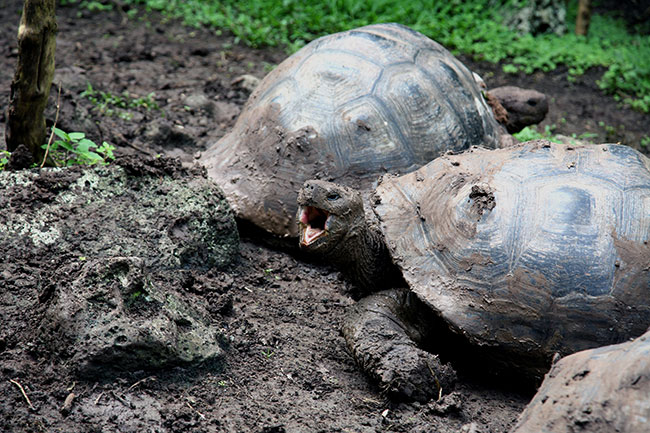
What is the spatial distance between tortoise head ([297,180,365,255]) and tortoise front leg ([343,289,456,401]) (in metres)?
0.39

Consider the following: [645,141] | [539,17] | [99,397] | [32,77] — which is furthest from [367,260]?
[539,17]

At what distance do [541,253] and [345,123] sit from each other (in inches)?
67.8

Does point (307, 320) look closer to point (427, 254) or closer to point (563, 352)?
point (427, 254)

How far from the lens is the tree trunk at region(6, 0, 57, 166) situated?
376cm

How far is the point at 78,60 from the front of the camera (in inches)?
267

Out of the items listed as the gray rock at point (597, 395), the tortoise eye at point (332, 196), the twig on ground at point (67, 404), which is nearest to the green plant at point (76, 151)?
the tortoise eye at point (332, 196)

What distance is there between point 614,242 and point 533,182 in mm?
490

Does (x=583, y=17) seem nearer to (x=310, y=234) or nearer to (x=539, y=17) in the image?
(x=539, y=17)

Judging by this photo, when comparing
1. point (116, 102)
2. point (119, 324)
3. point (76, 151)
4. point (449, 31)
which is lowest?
point (116, 102)

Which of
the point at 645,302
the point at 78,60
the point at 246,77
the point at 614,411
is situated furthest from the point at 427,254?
the point at 78,60

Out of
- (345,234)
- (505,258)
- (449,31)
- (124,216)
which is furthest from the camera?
(449,31)

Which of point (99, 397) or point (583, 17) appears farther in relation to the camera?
point (583, 17)

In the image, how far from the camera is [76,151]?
4.11 meters

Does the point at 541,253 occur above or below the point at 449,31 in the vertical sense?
above
